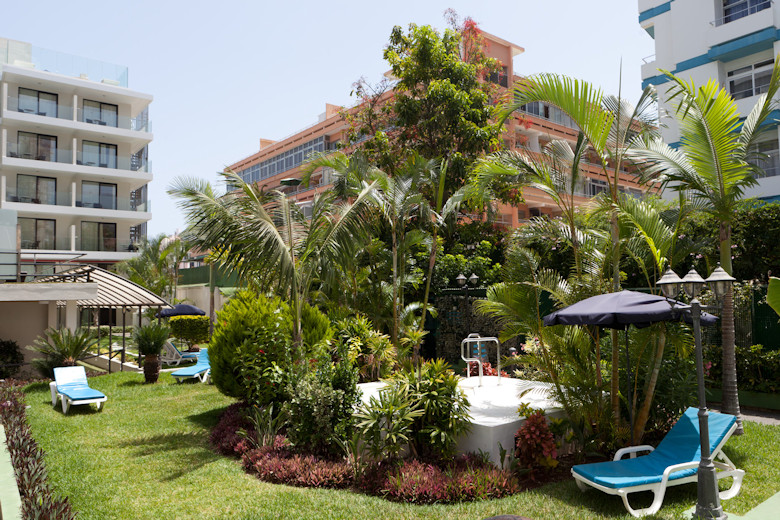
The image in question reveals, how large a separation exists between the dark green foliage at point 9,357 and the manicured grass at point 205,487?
22.4 ft

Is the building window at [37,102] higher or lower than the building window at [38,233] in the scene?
higher

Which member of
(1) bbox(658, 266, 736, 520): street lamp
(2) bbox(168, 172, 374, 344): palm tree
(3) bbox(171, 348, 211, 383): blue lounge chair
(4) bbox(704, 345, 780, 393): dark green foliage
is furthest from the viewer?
(3) bbox(171, 348, 211, 383): blue lounge chair

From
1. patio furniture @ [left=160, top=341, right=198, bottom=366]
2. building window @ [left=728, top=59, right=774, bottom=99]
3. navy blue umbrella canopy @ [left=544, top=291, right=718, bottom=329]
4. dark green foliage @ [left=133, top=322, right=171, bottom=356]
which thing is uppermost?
building window @ [left=728, top=59, right=774, bottom=99]

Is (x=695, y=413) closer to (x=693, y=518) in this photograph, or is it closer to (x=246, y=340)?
(x=693, y=518)

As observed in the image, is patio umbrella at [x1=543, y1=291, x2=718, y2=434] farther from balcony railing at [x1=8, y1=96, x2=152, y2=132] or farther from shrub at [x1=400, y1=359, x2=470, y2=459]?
balcony railing at [x1=8, y1=96, x2=152, y2=132]

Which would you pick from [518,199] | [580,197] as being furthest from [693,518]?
[580,197]

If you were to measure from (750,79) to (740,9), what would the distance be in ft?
9.50

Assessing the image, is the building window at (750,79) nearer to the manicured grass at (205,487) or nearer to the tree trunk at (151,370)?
the manicured grass at (205,487)

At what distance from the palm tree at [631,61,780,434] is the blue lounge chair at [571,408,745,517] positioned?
7.85 feet

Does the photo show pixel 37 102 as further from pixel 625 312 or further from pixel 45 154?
pixel 625 312

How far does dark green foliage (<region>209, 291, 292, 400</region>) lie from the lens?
32.0ft

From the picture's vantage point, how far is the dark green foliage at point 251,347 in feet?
32.0

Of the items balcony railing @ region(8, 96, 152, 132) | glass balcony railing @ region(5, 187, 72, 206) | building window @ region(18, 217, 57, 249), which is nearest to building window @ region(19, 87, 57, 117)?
balcony railing @ region(8, 96, 152, 132)

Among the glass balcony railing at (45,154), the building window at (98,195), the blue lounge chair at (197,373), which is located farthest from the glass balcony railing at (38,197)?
the blue lounge chair at (197,373)
